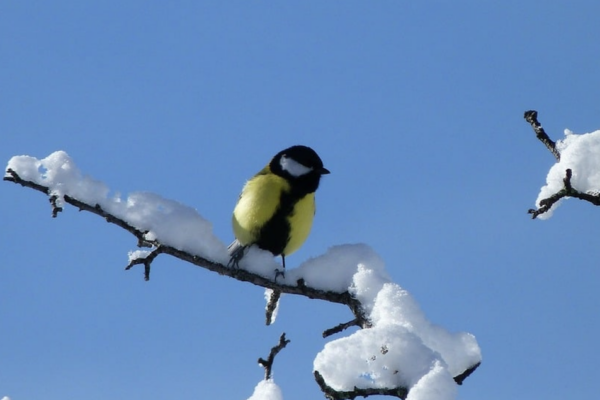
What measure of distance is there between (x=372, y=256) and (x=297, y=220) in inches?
88.9

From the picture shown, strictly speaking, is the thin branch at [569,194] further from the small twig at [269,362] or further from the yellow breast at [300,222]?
the yellow breast at [300,222]

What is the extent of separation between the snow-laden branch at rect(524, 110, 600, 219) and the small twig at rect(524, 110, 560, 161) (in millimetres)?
95

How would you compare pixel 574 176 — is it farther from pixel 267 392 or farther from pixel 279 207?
pixel 279 207

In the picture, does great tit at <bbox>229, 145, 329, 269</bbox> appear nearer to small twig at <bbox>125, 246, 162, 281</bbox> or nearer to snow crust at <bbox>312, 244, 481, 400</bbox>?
small twig at <bbox>125, 246, 162, 281</bbox>

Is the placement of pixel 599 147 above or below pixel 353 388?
above

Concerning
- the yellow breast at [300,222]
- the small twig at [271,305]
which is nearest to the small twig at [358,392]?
the small twig at [271,305]

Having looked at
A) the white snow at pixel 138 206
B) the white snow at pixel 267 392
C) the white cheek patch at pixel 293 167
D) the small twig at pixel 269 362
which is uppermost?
the white cheek patch at pixel 293 167

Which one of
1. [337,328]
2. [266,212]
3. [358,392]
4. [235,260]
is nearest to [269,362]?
[337,328]

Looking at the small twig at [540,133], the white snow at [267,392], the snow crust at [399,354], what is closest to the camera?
the snow crust at [399,354]

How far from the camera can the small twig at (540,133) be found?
399 cm

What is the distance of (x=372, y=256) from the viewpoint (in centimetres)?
460

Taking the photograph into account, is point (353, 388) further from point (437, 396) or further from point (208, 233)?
point (208, 233)

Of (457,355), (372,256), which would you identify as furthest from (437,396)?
(372,256)

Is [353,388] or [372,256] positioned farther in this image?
[372,256]
